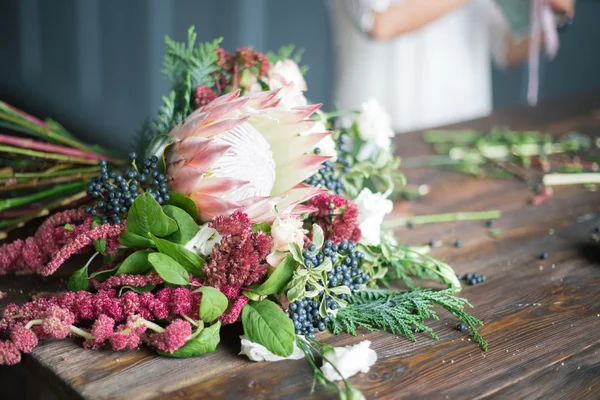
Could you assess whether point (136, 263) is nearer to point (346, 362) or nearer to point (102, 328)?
point (102, 328)

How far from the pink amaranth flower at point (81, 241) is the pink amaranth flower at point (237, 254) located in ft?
0.41

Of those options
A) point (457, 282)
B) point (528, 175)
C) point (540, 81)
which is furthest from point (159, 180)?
point (540, 81)

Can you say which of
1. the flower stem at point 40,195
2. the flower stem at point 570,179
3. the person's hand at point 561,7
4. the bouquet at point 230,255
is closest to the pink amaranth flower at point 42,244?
the bouquet at point 230,255

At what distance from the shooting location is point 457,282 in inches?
33.9

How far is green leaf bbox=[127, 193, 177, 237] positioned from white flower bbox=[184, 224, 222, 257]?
1.0 inches

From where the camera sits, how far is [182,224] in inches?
29.4

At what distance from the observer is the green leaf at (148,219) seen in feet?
2.36

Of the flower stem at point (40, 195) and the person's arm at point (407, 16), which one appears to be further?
the person's arm at point (407, 16)

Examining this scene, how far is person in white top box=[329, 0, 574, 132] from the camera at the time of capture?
2.23m

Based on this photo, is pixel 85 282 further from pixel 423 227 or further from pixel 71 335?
pixel 423 227

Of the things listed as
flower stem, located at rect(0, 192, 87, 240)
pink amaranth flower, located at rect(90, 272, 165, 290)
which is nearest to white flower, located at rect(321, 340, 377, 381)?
pink amaranth flower, located at rect(90, 272, 165, 290)

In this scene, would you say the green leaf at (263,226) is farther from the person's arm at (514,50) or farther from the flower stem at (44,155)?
the person's arm at (514,50)

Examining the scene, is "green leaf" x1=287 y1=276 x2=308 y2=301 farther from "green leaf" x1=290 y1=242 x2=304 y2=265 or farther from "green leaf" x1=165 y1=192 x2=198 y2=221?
"green leaf" x1=165 y1=192 x2=198 y2=221

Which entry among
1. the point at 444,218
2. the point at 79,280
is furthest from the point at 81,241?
the point at 444,218
